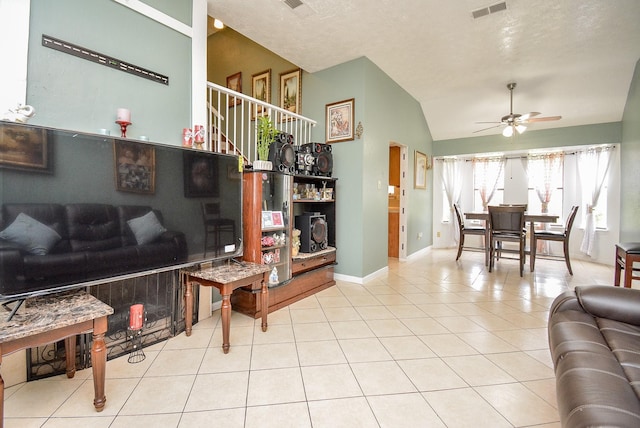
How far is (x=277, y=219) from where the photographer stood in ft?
9.66

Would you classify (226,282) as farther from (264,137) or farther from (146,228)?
(264,137)

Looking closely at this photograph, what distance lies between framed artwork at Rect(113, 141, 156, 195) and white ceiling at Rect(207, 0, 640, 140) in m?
1.86

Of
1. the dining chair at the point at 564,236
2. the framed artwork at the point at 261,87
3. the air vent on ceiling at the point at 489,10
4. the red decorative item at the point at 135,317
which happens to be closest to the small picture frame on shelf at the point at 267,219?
the red decorative item at the point at 135,317

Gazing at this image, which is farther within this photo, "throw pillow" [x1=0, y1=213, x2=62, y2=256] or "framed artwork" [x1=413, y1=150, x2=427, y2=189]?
"framed artwork" [x1=413, y1=150, x2=427, y2=189]

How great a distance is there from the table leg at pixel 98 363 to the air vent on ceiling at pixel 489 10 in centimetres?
399

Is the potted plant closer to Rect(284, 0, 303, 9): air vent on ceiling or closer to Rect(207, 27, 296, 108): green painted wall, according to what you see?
Rect(284, 0, 303, 9): air vent on ceiling

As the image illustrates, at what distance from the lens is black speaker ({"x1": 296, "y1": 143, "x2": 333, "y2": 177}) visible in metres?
3.32

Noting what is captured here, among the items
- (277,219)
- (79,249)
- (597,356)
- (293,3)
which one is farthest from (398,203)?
(79,249)

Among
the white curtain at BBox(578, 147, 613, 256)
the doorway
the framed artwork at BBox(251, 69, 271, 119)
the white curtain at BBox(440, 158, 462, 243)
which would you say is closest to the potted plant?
the framed artwork at BBox(251, 69, 271, 119)

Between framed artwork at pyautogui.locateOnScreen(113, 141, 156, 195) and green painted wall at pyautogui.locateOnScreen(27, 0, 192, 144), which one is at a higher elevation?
green painted wall at pyautogui.locateOnScreen(27, 0, 192, 144)

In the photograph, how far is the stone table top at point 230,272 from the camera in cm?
212

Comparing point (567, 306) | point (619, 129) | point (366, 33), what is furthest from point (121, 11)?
point (619, 129)

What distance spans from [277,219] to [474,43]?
3.19m

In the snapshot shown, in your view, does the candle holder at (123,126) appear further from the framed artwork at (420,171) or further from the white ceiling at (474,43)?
the framed artwork at (420,171)
